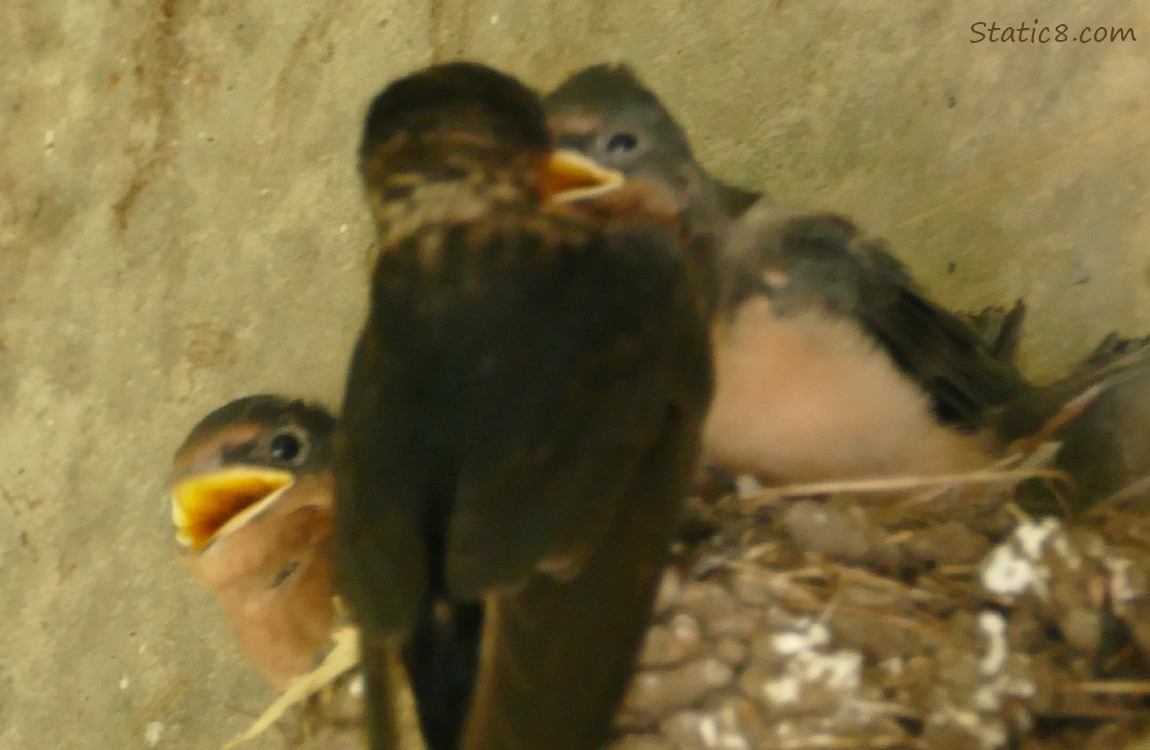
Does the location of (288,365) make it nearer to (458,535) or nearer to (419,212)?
(419,212)

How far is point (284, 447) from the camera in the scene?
5.70 ft

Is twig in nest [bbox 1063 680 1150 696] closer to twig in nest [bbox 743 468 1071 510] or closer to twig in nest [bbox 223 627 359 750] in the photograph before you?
twig in nest [bbox 743 468 1071 510]

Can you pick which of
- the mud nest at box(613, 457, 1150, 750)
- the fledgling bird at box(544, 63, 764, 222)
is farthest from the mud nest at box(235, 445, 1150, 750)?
the fledgling bird at box(544, 63, 764, 222)

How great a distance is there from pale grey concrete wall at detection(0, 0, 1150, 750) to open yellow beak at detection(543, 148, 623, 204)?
1.33 ft

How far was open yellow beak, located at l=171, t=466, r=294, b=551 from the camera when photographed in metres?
1.68

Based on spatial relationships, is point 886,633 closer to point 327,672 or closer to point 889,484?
point 889,484

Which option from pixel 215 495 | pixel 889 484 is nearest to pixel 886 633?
pixel 889 484

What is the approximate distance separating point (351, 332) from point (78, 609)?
0.66m

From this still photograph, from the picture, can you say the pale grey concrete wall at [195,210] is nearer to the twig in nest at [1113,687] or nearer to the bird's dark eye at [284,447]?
the bird's dark eye at [284,447]

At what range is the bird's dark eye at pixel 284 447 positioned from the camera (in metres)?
1.73

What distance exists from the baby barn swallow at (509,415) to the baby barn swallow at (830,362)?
0.16 m

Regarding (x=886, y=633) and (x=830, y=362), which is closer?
(x=886, y=633)

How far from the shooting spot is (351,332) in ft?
6.57

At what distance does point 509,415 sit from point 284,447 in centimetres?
75
